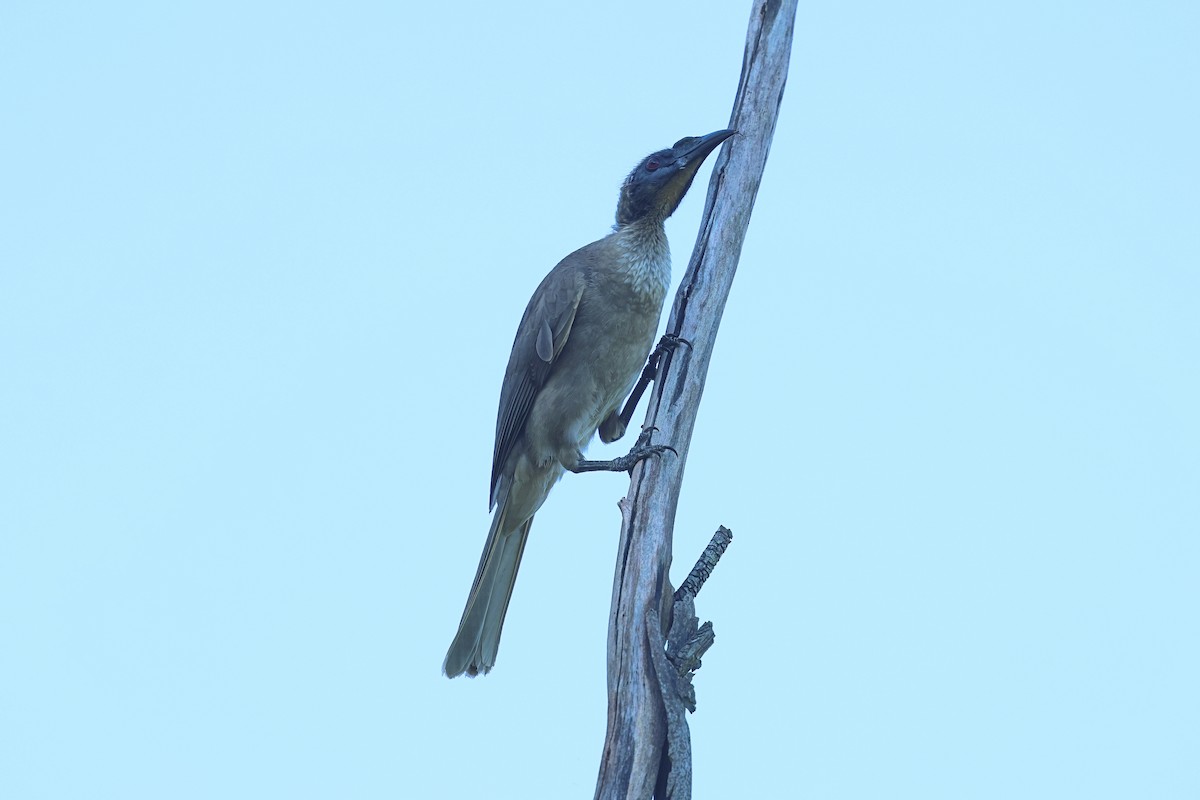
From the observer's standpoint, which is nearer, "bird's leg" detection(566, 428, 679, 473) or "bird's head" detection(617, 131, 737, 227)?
"bird's leg" detection(566, 428, 679, 473)

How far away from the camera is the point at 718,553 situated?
453cm

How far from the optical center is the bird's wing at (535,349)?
5746 mm

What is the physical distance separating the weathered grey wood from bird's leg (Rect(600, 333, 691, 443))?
85 mm

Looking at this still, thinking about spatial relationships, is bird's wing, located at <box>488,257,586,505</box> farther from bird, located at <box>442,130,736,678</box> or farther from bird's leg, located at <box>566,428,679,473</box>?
bird's leg, located at <box>566,428,679,473</box>

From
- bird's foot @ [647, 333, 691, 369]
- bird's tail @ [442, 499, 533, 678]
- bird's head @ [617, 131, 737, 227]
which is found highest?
bird's head @ [617, 131, 737, 227]

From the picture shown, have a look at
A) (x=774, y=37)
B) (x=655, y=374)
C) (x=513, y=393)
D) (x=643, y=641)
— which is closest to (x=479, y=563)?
(x=513, y=393)

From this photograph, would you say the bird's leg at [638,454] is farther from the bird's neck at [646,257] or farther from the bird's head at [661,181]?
the bird's head at [661,181]

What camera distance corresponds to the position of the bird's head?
5.73 meters

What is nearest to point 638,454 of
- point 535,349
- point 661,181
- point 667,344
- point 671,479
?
point 671,479

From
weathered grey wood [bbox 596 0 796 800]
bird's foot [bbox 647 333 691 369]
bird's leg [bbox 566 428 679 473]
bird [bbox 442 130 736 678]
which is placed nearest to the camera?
weathered grey wood [bbox 596 0 796 800]

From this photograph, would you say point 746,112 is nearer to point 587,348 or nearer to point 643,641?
point 587,348

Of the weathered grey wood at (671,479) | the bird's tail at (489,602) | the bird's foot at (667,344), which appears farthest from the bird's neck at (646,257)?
the bird's tail at (489,602)

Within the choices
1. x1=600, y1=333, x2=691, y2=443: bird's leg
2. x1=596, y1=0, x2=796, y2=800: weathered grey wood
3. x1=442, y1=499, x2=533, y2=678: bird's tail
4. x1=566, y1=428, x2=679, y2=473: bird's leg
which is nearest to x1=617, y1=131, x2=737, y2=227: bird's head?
x1=596, y1=0, x2=796, y2=800: weathered grey wood

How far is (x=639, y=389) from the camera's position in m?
5.88
